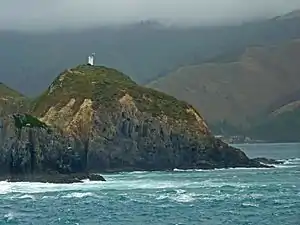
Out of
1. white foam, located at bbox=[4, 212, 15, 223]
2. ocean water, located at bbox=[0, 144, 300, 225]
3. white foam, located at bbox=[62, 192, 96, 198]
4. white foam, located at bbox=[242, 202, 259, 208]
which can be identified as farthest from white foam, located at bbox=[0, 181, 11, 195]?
white foam, located at bbox=[242, 202, 259, 208]

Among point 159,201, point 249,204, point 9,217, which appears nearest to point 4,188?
point 159,201

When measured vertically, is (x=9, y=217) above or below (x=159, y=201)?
below

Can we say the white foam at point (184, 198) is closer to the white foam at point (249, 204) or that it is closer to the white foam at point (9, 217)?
the white foam at point (249, 204)

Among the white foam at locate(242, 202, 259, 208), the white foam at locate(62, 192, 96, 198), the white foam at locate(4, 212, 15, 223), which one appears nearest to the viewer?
the white foam at locate(4, 212, 15, 223)

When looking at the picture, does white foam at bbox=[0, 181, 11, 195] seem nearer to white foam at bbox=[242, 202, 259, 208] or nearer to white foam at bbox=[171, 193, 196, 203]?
white foam at bbox=[171, 193, 196, 203]

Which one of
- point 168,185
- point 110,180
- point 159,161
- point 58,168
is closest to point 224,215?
point 168,185

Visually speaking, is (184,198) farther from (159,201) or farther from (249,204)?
(249,204)

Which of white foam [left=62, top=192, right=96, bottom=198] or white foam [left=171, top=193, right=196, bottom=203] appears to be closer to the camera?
white foam [left=171, top=193, right=196, bottom=203]

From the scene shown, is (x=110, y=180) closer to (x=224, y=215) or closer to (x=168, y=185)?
(x=168, y=185)
